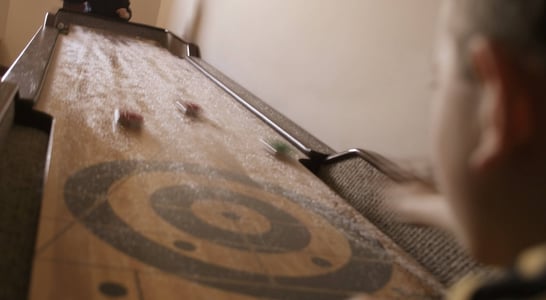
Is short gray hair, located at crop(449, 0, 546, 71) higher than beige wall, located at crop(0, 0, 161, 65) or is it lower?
higher

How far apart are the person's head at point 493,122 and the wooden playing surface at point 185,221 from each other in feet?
1.25

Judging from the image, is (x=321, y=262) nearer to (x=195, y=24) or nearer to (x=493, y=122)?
(x=493, y=122)

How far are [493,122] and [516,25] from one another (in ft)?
0.26

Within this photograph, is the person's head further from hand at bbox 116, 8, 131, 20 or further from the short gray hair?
hand at bbox 116, 8, 131, 20

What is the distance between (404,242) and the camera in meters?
1.21

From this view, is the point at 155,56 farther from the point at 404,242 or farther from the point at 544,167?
the point at 544,167

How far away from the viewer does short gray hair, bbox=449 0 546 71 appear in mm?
441

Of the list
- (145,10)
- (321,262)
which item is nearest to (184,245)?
(321,262)

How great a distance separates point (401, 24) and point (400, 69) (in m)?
0.14

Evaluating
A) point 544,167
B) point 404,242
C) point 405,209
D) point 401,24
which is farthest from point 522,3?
point 401,24

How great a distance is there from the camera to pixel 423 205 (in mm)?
716

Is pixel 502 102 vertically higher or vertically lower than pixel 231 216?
higher

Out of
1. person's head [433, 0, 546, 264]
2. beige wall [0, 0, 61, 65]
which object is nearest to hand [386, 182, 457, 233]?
person's head [433, 0, 546, 264]

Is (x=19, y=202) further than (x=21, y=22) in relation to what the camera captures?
No
